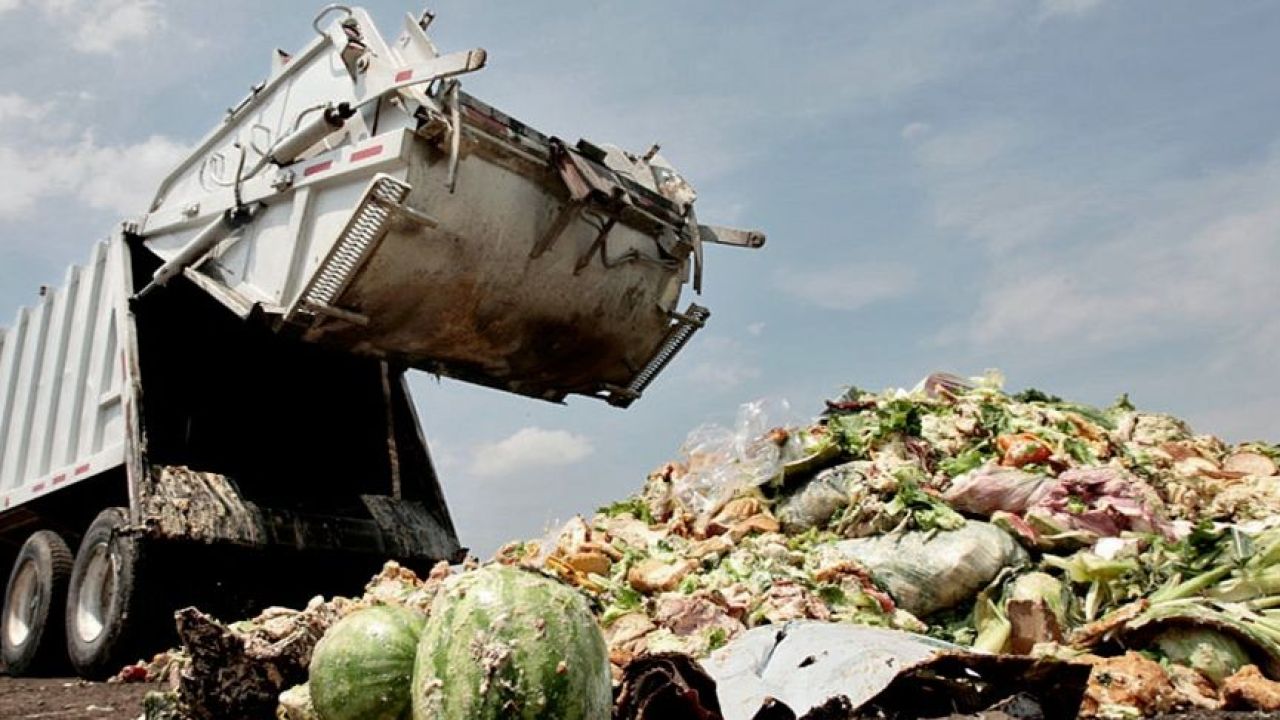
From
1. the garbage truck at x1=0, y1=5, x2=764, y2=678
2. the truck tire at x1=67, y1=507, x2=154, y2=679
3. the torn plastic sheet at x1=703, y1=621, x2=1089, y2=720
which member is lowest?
the torn plastic sheet at x1=703, y1=621, x2=1089, y2=720

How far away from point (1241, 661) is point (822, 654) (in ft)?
5.07

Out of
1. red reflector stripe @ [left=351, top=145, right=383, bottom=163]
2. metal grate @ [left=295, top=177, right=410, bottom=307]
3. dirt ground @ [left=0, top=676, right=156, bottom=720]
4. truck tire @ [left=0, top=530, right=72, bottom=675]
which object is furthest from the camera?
truck tire @ [left=0, top=530, right=72, bottom=675]

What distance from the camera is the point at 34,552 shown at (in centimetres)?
657

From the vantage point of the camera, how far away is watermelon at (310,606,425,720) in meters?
2.76

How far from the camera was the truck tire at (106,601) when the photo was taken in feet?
18.0

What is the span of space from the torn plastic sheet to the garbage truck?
114 inches

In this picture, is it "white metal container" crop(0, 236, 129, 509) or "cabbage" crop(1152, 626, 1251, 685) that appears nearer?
"cabbage" crop(1152, 626, 1251, 685)

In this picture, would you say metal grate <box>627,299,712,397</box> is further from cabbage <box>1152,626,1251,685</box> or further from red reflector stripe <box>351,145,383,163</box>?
cabbage <box>1152,626,1251,685</box>

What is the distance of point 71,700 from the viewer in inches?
197

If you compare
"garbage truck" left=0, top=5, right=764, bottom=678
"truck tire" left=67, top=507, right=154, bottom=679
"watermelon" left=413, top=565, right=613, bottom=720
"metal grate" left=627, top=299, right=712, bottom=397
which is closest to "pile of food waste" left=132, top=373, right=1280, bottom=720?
"watermelon" left=413, top=565, right=613, bottom=720

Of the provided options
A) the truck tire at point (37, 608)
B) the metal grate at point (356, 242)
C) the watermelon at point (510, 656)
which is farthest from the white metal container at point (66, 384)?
the watermelon at point (510, 656)

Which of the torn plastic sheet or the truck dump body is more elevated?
the truck dump body

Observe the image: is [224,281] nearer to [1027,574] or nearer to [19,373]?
[19,373]

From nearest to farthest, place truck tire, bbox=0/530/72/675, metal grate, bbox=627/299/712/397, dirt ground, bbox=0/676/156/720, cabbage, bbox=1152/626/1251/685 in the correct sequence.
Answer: cabbage, bbox=1152/626/1251/685 → dirt ground, bbox=0/676/156/720 → truck tire, bbox=0/530/72/675 → metal grate, bbox=627/299/712/397
